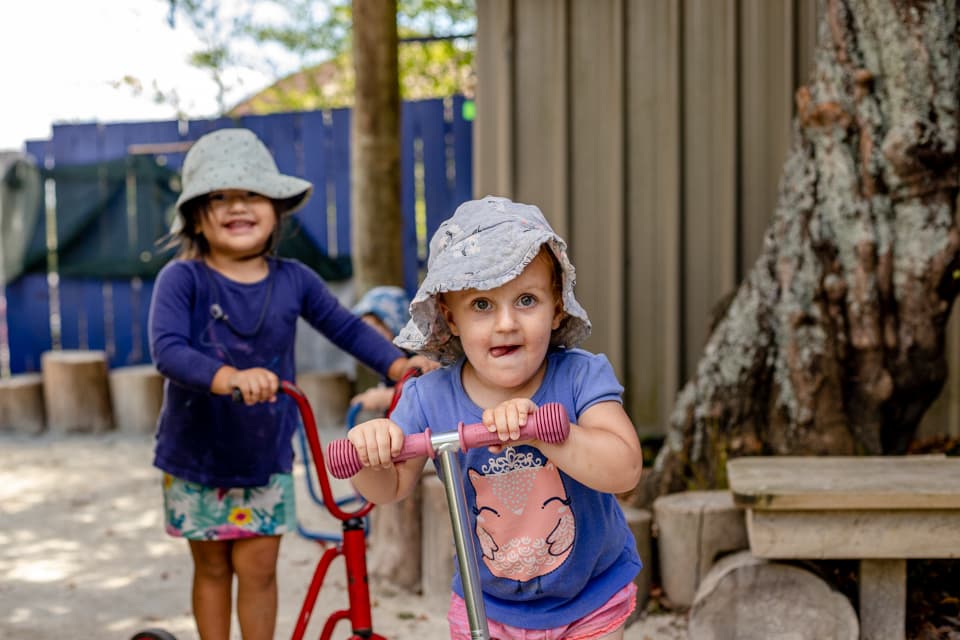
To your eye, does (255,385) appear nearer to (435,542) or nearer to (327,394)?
(435,542)

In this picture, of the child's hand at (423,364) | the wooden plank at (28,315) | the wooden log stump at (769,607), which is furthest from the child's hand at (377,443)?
the wooden plank at (28,315)

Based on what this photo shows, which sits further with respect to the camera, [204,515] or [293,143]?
[293,143]

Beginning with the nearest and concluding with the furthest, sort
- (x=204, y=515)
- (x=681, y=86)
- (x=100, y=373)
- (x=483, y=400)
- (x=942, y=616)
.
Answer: (x=483, y=400), (x=204, y=515), (x=942, y=616), (x=681, y=86), (x=100, y=373)

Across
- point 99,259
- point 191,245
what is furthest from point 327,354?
point 191,245

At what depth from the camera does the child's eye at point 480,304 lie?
6.55 feet

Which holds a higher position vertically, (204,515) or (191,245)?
(191,245)

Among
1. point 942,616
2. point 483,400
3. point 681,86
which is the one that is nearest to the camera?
point 483,400

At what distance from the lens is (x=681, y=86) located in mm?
5508

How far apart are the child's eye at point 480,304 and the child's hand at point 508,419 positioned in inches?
11.5

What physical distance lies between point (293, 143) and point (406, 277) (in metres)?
1.56

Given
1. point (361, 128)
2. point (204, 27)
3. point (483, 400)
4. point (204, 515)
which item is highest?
point (204, 27)

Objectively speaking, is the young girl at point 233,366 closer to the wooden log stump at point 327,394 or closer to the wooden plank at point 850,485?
the wooden plank at point 850,485

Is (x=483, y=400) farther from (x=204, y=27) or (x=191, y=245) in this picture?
(x=204, y=27)

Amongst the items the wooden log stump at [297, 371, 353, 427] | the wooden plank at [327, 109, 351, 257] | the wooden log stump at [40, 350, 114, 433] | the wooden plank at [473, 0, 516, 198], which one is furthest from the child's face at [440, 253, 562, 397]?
the wooden plank at [327, 109, 351, 257]
